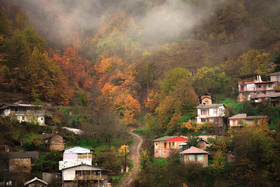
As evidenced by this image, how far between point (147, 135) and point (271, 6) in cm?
7664

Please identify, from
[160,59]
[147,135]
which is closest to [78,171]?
[147,135]

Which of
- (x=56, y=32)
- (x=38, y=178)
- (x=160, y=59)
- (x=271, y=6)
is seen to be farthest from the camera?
(x=271, y=6)

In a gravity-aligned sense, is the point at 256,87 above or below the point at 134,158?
above

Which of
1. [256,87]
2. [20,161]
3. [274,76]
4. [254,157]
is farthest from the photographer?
[274,76]

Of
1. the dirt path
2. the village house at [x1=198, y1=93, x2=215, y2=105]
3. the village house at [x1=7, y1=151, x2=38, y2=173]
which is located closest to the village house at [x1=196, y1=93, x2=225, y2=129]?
the village house at [x1=198, y1=93, x2=215, y2=105]

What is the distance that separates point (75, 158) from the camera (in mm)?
48344

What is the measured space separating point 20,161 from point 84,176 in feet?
27.1

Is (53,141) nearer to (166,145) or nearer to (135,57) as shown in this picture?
(166,145)

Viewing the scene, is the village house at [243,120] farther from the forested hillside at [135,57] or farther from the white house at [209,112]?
the white house at [209,112]

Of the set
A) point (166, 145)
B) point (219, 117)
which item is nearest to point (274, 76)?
point (219, 117)

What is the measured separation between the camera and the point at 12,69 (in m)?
72.2

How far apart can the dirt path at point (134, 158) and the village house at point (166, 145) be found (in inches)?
123

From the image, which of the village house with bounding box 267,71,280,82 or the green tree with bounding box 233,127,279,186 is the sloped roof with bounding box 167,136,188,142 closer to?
the green tree with bounding box 233,127,279,186

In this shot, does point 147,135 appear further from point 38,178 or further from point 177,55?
point 177,55
